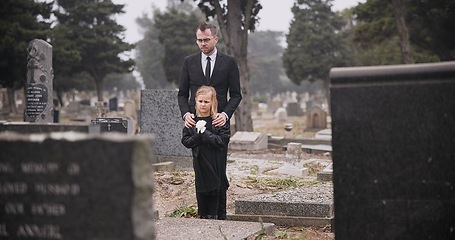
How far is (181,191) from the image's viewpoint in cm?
852

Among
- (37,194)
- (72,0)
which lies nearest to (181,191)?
(37,194)

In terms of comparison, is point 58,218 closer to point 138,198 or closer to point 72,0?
point 138,198

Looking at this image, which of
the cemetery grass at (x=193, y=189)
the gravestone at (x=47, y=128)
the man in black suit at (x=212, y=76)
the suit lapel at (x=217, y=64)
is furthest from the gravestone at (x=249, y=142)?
the gravestone at (x=47, y=128)

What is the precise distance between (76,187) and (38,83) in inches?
445

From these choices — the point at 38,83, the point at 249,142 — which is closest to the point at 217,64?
the point at 38,83

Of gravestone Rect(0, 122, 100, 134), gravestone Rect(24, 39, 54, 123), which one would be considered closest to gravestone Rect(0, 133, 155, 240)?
gravestone Rect(0, 122, 100, 134)

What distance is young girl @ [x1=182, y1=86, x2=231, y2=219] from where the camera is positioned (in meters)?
5.83

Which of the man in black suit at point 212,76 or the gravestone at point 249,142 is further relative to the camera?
the gravestone at point 249,142

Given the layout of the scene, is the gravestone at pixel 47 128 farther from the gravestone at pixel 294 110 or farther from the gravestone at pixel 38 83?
the gravestone at pixel 294 110

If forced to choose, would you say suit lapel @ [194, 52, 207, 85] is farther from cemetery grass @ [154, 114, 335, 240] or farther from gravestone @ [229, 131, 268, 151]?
gravestone @ [229, 131, 268, 151]

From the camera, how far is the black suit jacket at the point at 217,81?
6188 millimetres

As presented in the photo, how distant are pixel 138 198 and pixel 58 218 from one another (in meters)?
0.42

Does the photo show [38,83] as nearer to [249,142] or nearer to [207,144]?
[249,142]

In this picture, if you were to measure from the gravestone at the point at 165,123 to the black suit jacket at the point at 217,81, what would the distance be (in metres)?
4.88
